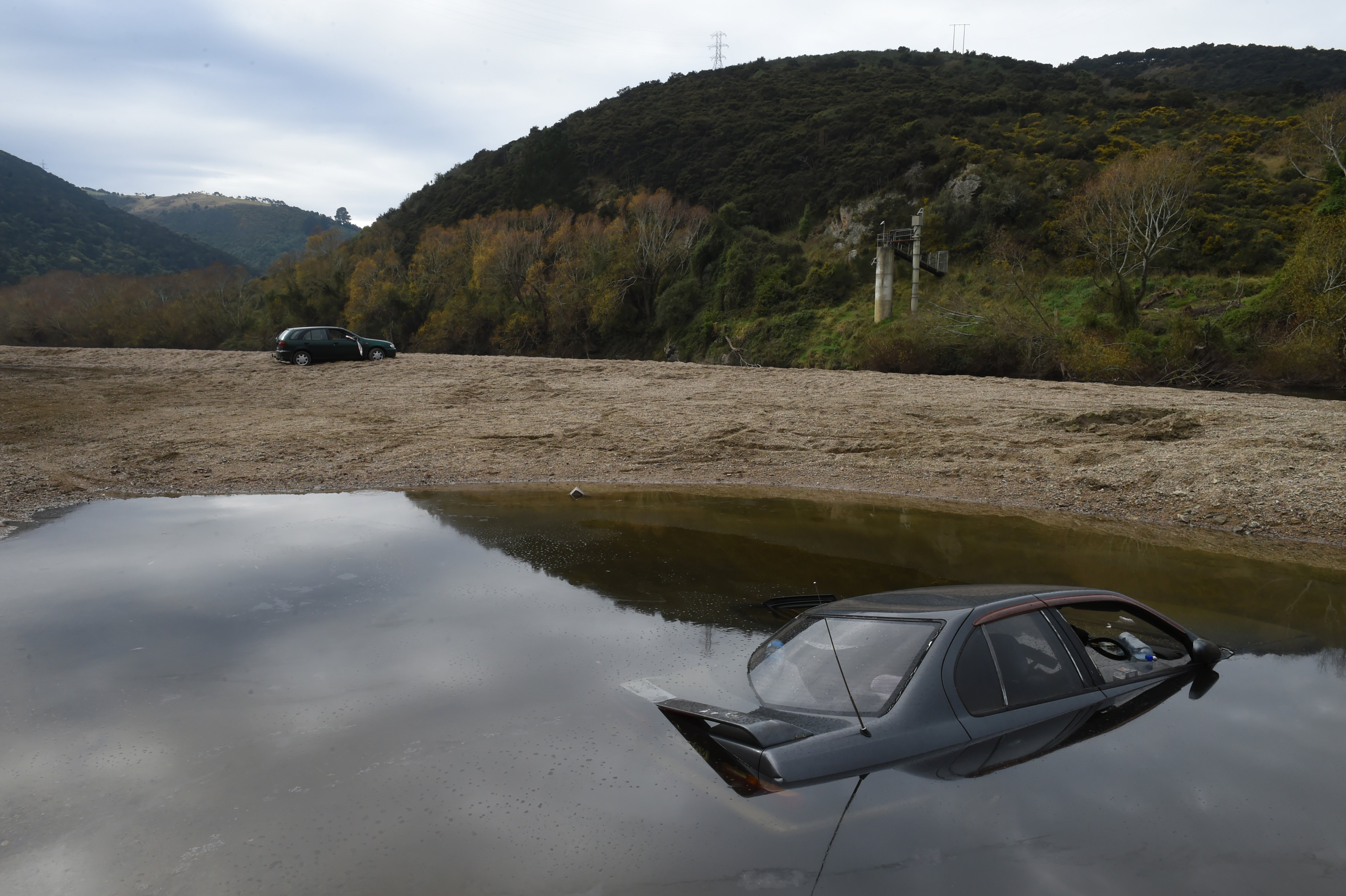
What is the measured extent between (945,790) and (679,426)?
13.4 m

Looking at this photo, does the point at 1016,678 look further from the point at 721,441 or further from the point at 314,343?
the point at 314,343

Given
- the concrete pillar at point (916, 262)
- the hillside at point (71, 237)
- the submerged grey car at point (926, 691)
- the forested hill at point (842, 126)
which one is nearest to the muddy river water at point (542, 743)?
the submerged grey car at point (926, 691)

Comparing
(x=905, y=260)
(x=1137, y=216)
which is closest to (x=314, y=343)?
(x=905, y=260)

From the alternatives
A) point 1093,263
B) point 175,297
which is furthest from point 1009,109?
point 175,297

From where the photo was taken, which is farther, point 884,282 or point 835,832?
point 884,282

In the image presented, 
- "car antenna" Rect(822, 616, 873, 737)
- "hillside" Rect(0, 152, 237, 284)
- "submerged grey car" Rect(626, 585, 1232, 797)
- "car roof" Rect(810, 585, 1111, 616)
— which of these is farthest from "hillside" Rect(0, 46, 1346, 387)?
"hillside" Rect(0, 152, 237, 284)

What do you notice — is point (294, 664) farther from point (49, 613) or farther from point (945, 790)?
point (945, 790)

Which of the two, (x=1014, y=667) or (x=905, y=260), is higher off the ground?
(x=905, y=260)

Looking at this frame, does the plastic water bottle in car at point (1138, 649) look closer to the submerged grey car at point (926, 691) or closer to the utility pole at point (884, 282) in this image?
the submerged grey car at point (926, 691)

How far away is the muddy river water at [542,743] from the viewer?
3576 mm

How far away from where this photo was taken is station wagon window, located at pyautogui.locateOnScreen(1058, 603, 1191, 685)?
16.0ft

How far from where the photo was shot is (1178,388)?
78.6 feet

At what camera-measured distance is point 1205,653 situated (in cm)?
546

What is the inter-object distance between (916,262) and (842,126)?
26814 millimetres
